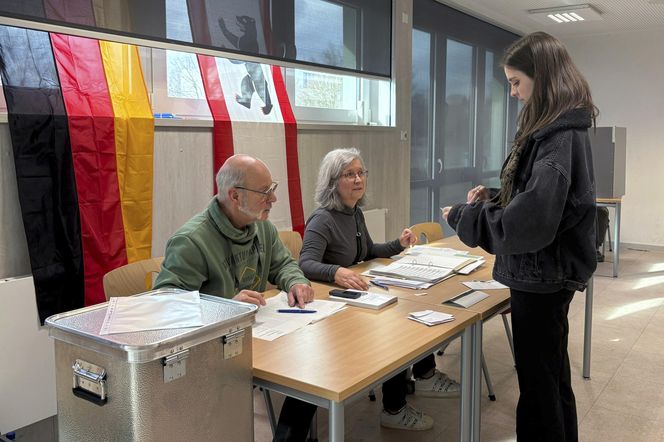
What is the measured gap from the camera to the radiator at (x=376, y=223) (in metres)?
4.68

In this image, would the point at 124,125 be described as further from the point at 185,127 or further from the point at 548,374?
the point at 548,374

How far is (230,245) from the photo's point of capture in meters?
2.11

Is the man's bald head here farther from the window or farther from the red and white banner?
the window

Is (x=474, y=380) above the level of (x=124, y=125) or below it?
below

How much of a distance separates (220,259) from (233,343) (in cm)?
69

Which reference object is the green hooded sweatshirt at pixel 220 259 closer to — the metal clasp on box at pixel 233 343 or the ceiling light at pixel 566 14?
the metal clasp on box at pixel 233 343

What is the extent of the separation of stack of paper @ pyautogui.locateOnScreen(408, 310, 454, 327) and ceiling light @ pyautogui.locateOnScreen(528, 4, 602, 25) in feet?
16.7

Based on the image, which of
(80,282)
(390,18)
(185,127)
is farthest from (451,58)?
(80,282)

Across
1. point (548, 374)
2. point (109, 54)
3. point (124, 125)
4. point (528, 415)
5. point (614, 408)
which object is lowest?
point (614, 408)

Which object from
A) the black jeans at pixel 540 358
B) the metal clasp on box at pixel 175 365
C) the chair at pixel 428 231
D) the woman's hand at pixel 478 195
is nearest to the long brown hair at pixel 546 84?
the woman's hand at pixel 478 195

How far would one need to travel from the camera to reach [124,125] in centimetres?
284

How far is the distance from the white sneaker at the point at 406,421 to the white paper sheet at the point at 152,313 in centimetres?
141

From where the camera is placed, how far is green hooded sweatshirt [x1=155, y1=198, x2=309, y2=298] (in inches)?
76.9

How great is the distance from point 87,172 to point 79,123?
217 mm
